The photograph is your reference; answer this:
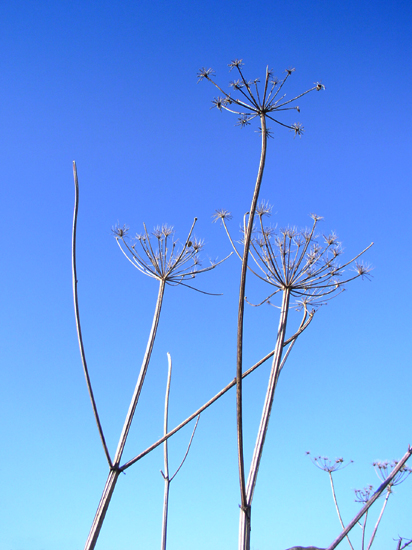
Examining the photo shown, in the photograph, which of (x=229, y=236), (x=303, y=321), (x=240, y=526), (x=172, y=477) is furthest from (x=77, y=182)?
(x=172, y=477)

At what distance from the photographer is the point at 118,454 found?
5879 mm

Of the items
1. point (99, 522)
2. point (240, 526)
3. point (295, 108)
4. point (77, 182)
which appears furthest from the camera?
point (295, 108)

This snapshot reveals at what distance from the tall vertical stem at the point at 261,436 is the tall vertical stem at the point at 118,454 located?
1.70 metres

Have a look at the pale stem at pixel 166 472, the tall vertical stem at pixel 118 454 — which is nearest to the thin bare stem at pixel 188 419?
the tall vertical stem at pixel 118 454

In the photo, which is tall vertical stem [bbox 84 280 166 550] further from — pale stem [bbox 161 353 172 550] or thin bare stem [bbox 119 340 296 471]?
pale stem [bbox 161 353 172 550]

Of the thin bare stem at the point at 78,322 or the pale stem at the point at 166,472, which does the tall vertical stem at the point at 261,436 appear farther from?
the pale stem at the point at 166,472

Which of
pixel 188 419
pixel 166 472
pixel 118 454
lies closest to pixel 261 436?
pixel 188 419

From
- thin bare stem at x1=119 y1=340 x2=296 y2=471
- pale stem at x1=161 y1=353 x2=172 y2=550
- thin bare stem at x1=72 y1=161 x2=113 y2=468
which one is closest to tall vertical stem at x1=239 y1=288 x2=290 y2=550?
thin bare stem at x1=119 y1=340 x2=296 y2=471

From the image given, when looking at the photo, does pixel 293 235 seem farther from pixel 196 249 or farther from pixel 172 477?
pixel 172 477

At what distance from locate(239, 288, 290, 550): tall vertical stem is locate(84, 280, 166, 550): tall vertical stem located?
1.70m

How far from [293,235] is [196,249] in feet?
6.60

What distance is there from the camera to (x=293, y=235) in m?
8.73

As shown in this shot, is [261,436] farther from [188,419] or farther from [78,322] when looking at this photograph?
[78,322]

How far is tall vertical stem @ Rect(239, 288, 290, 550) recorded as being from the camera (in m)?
4.94
